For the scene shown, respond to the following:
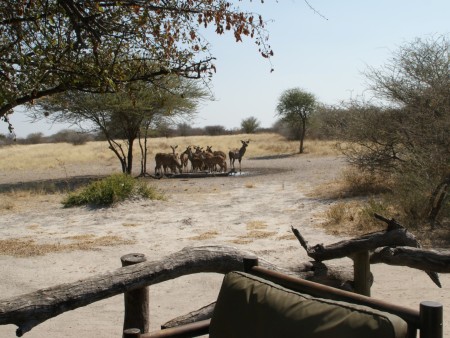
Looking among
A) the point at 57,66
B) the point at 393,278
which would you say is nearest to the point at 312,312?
the point at 57,66

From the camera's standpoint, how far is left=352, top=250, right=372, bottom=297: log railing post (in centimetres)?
402

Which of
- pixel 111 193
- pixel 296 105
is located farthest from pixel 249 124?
pixel 111 193

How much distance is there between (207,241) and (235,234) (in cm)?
91

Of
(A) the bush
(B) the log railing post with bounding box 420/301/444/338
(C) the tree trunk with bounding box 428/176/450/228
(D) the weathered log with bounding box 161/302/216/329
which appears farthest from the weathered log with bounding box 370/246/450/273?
(A) the bush

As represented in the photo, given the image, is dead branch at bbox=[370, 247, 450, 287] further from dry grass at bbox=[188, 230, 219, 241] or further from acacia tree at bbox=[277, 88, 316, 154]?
acacia tree at bbox=[277, 88, 316, 154]

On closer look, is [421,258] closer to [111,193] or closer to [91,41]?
[91,41]

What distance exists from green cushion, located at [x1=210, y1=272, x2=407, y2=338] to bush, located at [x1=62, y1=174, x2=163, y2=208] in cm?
1311

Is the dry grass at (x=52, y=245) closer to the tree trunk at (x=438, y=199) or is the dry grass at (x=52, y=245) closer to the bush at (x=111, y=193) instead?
the bush at (x=111, y=193)

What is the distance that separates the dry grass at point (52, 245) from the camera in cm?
1059

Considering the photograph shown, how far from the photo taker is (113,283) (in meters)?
3.65

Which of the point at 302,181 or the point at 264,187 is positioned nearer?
the point at 264,187

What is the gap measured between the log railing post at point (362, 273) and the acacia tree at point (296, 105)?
123ft

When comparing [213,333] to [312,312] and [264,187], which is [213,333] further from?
[264,187]

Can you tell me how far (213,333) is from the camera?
297cm
